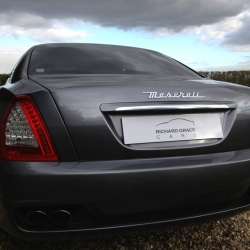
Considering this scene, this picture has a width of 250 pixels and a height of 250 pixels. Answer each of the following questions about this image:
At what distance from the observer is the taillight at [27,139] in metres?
1.61

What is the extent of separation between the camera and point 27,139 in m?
1.62

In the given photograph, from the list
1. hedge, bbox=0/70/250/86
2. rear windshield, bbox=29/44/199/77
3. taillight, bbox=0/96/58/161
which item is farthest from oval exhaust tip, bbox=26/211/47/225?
hedge, bbox=0/70/250/86

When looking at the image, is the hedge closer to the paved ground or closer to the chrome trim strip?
the paved ground

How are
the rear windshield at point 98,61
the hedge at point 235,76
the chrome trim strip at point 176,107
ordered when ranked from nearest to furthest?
the chrome trim strip at point 176,107
the rear windshield at point 98,61
the hedge at point 235,76

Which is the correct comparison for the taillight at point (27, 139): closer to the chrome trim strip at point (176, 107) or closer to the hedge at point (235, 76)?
the chrome trim strip at point (176, 107)

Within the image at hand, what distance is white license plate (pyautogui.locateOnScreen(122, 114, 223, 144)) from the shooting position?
1674mm

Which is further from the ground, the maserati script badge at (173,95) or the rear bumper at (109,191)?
the maserati script badge at (173,95)

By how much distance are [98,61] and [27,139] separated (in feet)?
3.99

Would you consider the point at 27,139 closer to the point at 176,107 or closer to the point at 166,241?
the point at 176,107

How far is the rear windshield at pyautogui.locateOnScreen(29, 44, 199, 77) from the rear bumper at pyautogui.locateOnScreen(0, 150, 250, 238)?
931 millimetres

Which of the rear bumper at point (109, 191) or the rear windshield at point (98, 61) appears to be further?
the rear windshield at point (98, 61)

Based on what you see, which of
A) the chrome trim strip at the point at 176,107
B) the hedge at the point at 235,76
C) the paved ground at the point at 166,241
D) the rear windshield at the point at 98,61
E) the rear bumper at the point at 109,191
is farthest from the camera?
the hedge at the point at 235,76

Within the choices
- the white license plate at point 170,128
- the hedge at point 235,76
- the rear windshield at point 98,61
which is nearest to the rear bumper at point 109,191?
the white license plate at point 170,128

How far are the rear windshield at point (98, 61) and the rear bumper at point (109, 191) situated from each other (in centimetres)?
93
